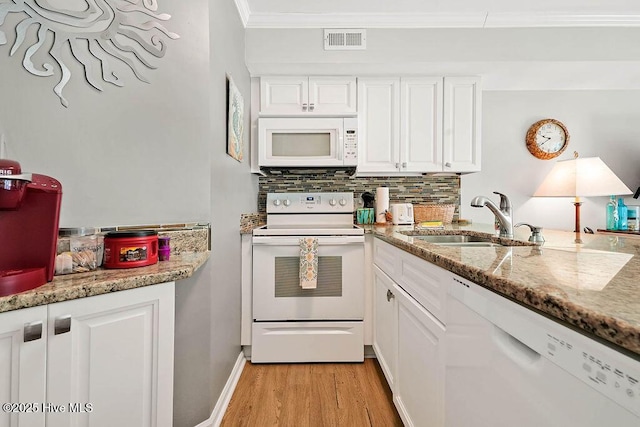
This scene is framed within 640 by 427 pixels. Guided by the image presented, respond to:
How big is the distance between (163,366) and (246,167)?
1451 millimetres

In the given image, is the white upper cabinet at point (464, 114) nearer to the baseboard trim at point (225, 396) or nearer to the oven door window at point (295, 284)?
the oven door window at point (295, 284)

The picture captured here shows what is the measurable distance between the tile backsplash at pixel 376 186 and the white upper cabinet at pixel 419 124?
0.98ft

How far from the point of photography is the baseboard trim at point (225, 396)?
1370mm

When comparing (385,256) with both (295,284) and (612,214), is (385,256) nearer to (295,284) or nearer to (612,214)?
(295,284)

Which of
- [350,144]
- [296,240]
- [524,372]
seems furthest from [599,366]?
[350,144]

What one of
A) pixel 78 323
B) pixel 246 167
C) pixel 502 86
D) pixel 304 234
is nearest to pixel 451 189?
pixel 502 86

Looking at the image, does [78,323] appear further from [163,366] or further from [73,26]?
[73,26]

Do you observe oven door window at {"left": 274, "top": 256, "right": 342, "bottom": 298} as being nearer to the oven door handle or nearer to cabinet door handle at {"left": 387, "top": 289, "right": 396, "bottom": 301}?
the oven door handle

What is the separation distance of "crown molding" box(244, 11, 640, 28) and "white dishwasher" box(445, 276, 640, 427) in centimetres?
211

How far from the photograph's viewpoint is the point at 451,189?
2648mm

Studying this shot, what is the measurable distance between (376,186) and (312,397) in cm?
173

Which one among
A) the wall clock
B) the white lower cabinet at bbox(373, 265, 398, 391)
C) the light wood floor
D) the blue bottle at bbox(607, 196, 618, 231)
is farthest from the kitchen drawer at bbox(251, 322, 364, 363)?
the blue bottle at bbox(607, 196, 618, 231)

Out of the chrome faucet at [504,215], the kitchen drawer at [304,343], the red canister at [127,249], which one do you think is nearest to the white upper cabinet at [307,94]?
the chrome faucet at [504,215]

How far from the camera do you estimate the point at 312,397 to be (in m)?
1.63
